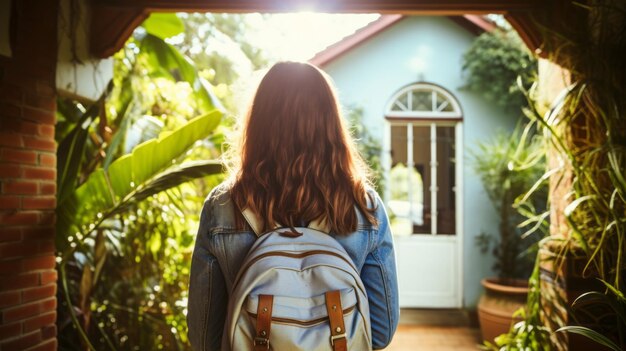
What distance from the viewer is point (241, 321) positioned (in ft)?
3.79

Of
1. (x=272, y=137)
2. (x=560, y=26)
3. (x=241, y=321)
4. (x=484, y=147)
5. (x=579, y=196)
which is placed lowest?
(x=241, y=321)

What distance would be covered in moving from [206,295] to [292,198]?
1.16 feet

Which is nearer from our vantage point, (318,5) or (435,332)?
(318,5)

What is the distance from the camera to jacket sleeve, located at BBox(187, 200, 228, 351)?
132 centimetres

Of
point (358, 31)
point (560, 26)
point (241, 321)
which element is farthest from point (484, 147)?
point (241, 321)

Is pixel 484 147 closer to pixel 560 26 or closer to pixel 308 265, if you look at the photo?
pixel 560 26

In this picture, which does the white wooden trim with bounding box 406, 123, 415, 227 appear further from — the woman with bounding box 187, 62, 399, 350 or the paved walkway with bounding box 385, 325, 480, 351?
the woman with bounding box 187, 62, 399, 350

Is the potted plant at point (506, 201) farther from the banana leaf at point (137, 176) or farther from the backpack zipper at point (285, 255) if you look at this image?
the backpack zipper at point (285, 255)

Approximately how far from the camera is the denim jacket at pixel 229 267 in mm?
1285

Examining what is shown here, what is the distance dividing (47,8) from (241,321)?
1937 millimetres

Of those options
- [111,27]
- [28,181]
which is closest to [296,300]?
[28,181]

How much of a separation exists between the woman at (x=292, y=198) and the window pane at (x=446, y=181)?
4.76 metres

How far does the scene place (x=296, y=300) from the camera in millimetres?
1146

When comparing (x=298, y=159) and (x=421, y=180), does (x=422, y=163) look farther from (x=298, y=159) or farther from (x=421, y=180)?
(x=298, y=159)
